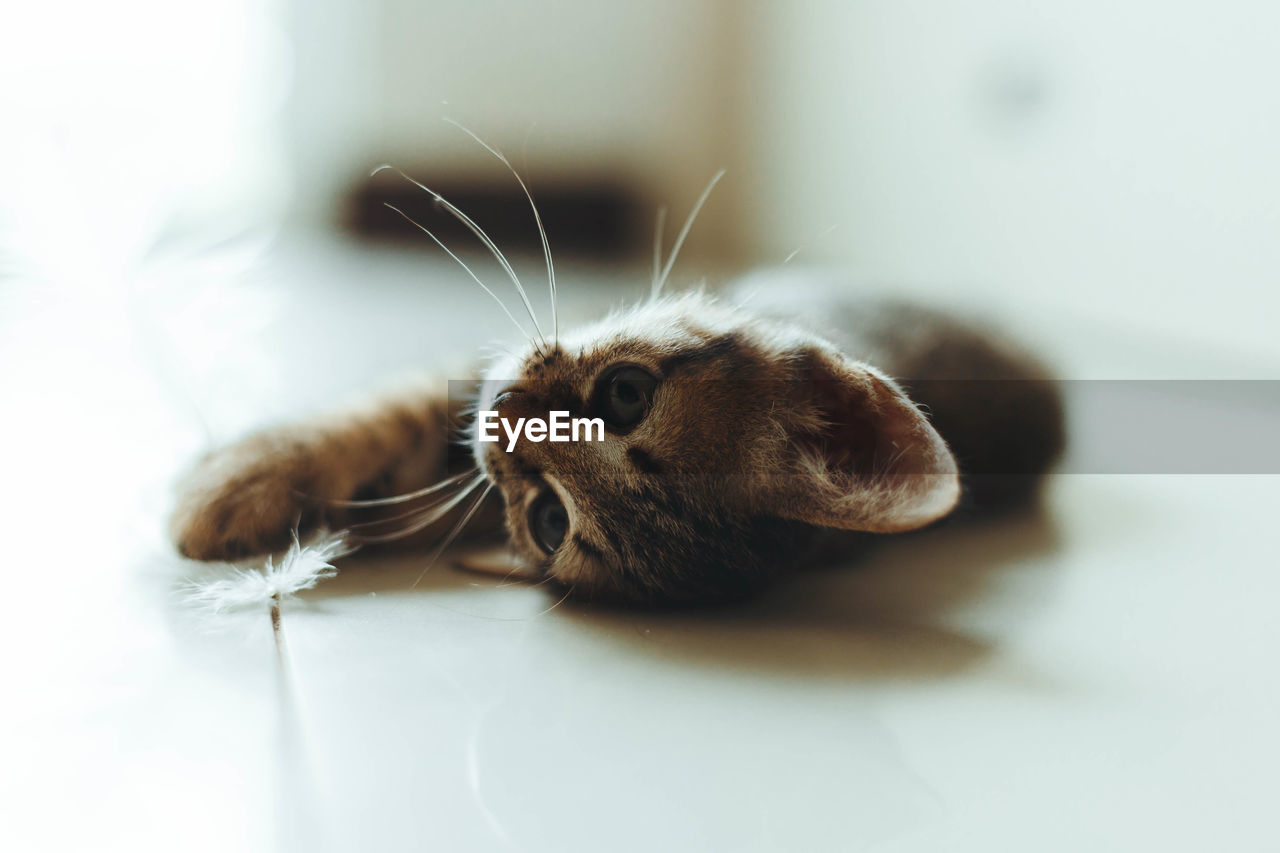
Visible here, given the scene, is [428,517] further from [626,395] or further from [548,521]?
[626,395]

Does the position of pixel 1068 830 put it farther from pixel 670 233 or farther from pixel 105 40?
pixel 105 40

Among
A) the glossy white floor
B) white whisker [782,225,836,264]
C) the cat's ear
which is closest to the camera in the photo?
the glossy white floor

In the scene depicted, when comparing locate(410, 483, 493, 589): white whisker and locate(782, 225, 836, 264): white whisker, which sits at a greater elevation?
locate(782, 225, 836, 264): white whisker

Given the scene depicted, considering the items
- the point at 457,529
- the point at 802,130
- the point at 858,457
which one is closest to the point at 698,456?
the point at 858,457

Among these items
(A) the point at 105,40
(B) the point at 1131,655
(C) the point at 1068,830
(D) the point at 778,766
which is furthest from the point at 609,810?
(A) the point at 105,40

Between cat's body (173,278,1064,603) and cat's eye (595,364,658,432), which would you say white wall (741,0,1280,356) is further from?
cat's eye (595,364,658,432)

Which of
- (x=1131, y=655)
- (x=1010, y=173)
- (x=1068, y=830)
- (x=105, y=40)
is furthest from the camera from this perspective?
(x=105, y=40)

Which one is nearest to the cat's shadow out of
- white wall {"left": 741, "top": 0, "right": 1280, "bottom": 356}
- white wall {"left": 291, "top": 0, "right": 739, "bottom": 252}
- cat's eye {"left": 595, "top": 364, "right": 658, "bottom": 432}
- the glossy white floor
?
the glossy white floor
